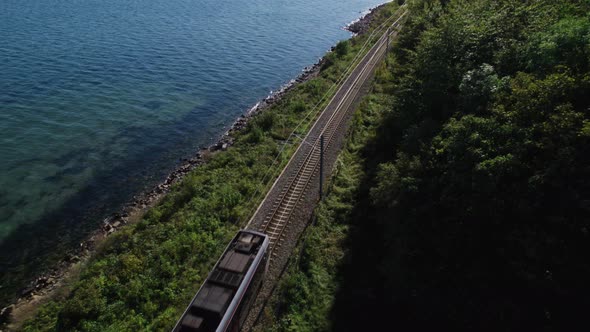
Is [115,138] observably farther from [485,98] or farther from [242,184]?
[485,98]

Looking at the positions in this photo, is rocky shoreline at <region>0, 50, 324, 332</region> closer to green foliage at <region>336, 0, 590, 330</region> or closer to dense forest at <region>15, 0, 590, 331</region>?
dense forest at <region>15, 0, 590, 331</region>

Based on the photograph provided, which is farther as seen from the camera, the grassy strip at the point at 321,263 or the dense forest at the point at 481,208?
the grassy strip at the point at 321,263

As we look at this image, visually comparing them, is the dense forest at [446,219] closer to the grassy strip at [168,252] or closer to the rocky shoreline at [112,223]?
the grassy strip at [168,252]

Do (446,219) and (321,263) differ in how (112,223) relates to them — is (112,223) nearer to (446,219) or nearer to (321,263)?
(321,263)

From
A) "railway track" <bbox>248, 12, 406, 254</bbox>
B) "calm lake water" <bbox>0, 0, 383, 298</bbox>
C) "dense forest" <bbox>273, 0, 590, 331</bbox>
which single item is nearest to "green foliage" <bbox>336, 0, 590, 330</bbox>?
"dense forest" <bbox>273, 0, 590, 331</bbox>

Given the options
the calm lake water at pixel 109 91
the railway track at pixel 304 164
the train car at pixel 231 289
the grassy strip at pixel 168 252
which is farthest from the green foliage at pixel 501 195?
the calm lake water at pixel 109 91

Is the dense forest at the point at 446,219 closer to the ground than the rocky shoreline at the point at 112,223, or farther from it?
closer to the ground

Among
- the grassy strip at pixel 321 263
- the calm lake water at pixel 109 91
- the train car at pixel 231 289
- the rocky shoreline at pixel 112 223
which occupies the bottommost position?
the grassy strip at pixel 321 263
